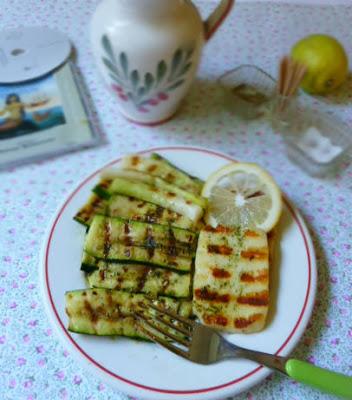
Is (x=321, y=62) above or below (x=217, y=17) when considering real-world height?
below

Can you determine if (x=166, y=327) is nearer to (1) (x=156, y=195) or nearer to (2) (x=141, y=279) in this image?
(2) (x=141, y=279)

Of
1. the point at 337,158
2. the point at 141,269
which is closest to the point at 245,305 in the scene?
→ the point at 141,269

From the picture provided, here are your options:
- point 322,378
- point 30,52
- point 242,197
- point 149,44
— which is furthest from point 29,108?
point 322,378

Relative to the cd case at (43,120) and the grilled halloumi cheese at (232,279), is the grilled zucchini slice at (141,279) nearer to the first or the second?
the grilled halloumi cheese at (232,279)

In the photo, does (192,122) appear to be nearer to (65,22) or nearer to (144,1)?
(144,1)

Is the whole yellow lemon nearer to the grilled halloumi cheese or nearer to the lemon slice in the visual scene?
the lemon slice

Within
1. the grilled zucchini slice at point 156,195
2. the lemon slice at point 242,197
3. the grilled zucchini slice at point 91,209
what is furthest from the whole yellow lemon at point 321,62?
the grilled zucchini slice at point 91,209
